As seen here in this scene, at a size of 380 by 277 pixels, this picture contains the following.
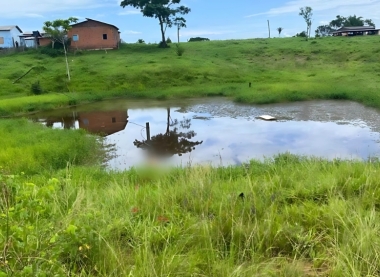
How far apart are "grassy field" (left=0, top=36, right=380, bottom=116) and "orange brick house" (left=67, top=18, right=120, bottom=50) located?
302 centimetres

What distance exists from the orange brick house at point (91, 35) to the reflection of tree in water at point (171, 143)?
2812cm

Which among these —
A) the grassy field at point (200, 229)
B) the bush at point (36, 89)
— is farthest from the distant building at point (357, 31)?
the grassy field at point (200, 229)

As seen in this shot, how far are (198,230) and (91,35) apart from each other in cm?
3864

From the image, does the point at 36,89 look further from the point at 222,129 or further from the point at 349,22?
the point at 349,22

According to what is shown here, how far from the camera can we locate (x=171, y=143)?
481 inches

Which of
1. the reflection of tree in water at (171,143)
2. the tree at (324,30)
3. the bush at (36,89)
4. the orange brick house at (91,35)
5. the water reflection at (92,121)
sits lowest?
the reflection of tree in water at (171,143)

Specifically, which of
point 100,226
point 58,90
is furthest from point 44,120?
point 100,226

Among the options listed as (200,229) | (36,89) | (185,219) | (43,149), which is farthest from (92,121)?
(200,229)

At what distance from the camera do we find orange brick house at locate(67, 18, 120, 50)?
127 ft

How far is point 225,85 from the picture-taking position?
2391 cm

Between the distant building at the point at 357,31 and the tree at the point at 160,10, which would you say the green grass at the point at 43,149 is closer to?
the tree at the point at 160,10

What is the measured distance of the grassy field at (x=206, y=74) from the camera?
19906mm

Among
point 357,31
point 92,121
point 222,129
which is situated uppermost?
point 357,31

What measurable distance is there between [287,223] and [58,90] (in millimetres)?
22667
